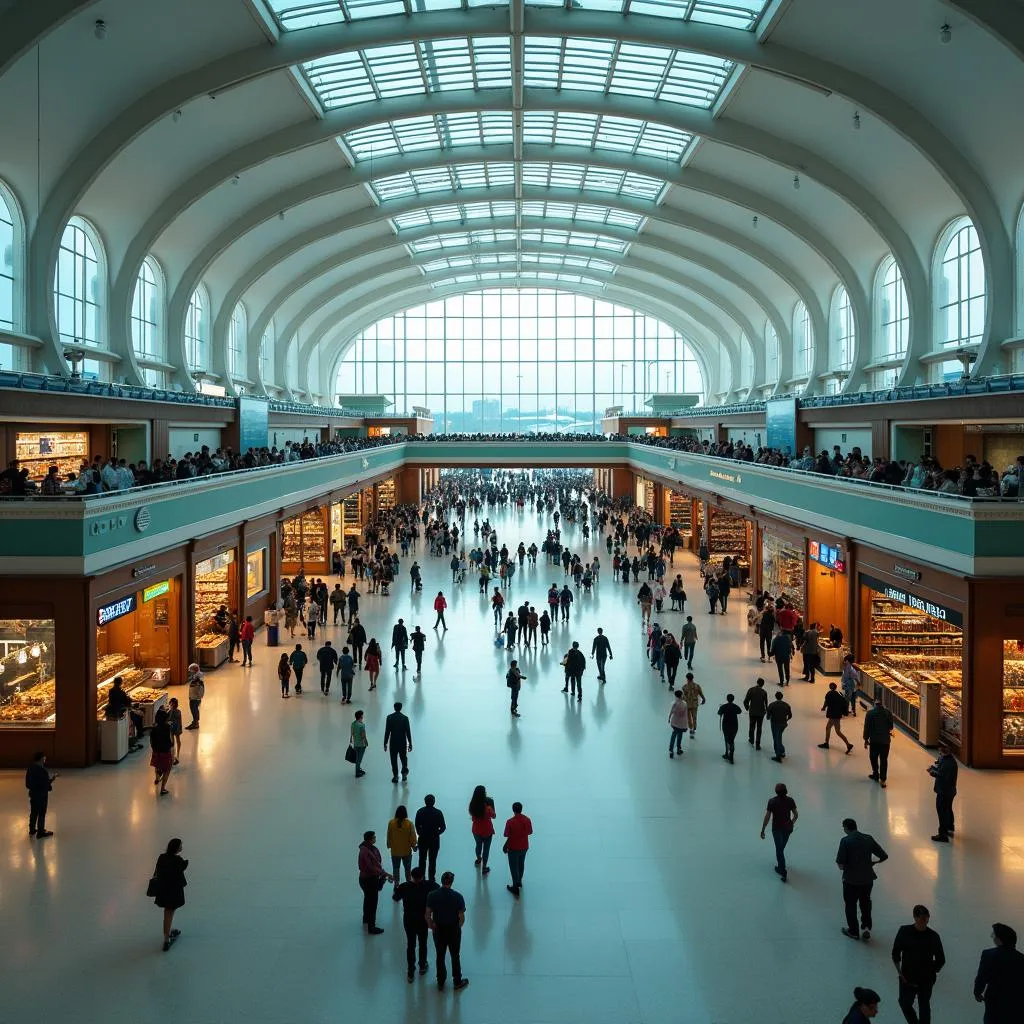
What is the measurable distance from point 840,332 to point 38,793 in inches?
1345

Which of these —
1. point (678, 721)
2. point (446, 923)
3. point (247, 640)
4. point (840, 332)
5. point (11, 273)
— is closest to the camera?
point (446, 923)

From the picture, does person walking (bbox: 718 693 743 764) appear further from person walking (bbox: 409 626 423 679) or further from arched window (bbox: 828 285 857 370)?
arched window (bbox: 828 285 857 370)

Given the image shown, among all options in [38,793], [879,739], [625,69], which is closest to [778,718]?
[879,739]

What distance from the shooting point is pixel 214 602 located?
17844mm

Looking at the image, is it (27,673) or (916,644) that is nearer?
(27,673)

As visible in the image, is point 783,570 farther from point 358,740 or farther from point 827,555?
point 358,740

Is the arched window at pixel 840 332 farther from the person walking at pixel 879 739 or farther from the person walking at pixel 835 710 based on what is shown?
the person walking at pixel 879 739

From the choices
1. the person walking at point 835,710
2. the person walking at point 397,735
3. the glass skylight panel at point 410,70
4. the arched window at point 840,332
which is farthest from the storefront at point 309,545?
the arched window at point 840,332

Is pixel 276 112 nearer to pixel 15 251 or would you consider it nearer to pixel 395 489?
pixel 15 251

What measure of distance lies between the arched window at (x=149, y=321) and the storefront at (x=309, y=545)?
6.93 metres

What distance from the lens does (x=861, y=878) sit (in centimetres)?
677

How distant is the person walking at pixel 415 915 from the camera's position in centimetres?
631

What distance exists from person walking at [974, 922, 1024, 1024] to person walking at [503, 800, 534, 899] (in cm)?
361

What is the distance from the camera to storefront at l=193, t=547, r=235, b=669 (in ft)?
53.4
